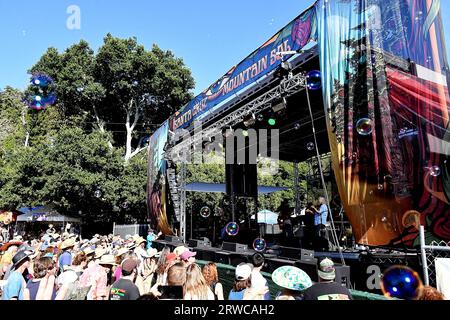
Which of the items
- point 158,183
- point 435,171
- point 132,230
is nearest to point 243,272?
point 435,171

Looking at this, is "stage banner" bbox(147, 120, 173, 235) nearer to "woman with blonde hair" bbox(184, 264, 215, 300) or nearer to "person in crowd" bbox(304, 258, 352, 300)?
"woman with blonde hair" bbox(184, 264, 215, 300)

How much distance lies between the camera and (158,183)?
17016 mm

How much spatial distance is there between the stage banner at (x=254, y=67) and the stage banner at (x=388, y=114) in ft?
2.15

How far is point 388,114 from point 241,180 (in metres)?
10.3

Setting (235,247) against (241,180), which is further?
(241,180)

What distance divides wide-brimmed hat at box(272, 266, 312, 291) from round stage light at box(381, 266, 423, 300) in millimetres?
1086

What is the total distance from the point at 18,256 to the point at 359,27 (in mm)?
7556

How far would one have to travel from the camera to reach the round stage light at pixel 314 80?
27.2 feet

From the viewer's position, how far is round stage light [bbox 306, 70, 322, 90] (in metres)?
8.30

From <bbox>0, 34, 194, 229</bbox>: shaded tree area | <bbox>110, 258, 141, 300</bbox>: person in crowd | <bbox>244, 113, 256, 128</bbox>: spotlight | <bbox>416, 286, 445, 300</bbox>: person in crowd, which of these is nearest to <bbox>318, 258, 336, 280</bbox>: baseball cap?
<bbox>416, 286, 445, 300</bbox>: person in crowd

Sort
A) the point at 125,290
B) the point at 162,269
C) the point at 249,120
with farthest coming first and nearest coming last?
the point at 249,120
the point at 162,269
the point at 125,290

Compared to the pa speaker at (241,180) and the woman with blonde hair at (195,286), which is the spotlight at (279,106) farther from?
the woman with blonde hair at (195,286)

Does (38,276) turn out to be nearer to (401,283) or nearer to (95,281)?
(95,281)
